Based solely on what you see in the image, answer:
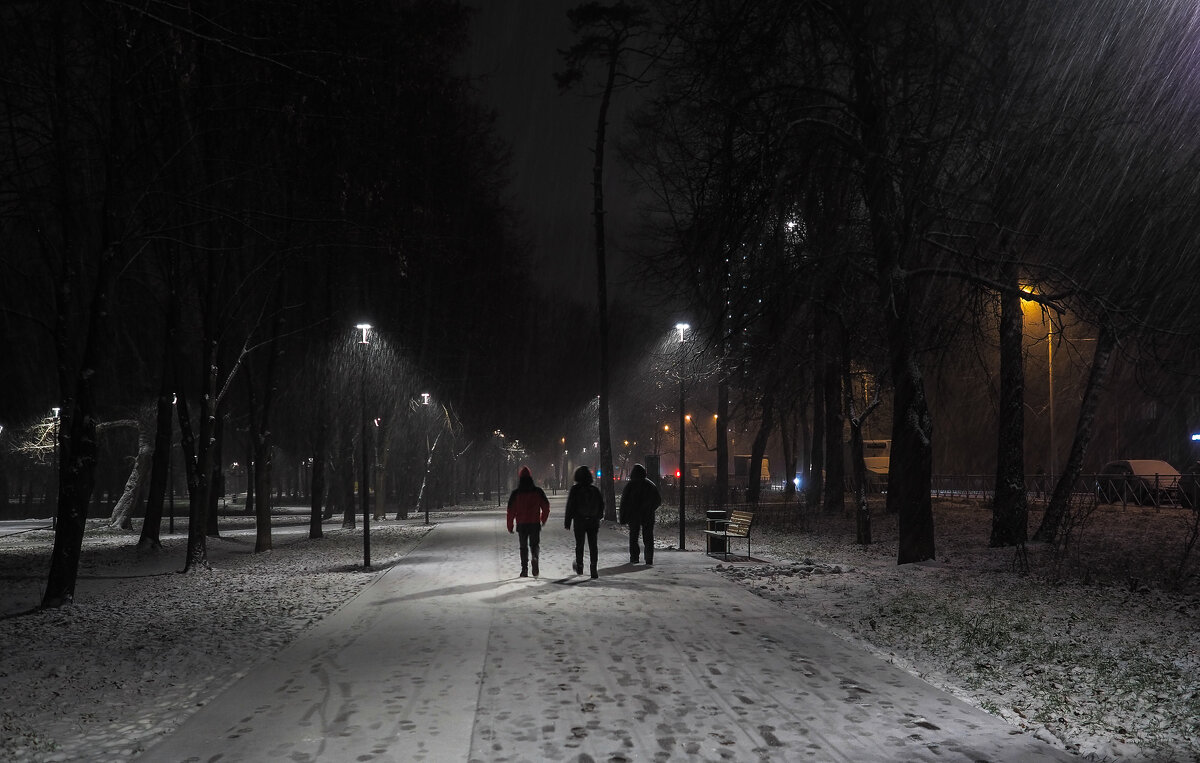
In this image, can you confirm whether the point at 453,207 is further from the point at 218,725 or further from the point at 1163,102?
the point at 218,725

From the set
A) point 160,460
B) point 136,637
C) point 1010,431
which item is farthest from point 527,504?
point 160,460

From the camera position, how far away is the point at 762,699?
23.6ft

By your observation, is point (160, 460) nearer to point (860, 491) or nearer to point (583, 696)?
point (860, 491)

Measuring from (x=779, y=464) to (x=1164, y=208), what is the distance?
96.4 meters

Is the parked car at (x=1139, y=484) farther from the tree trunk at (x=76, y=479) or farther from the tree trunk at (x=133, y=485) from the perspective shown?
the tree trunk at (x=133, y=485)

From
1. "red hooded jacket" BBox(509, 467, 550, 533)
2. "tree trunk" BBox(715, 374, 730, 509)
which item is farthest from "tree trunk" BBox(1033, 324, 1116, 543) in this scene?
"tree trunk" BBox(715, 374, 730, 509)

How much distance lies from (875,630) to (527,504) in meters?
6.89

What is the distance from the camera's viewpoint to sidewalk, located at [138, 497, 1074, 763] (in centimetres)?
593

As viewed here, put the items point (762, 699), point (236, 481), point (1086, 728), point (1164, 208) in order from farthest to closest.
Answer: point (236, 481), point (1164, 208), point (762, 699), point (1086, 728)

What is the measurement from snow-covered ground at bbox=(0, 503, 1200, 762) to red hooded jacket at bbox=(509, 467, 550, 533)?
9.85 feet

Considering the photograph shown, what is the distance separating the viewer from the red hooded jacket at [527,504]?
52.1 ft

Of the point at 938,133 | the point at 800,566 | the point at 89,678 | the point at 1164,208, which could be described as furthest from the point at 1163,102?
the point at 89,678

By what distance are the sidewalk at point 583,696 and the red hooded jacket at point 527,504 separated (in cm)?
340

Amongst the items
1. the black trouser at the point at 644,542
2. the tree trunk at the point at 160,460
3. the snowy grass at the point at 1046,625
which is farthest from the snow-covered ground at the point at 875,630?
the tree trunk at the point at 160,460
